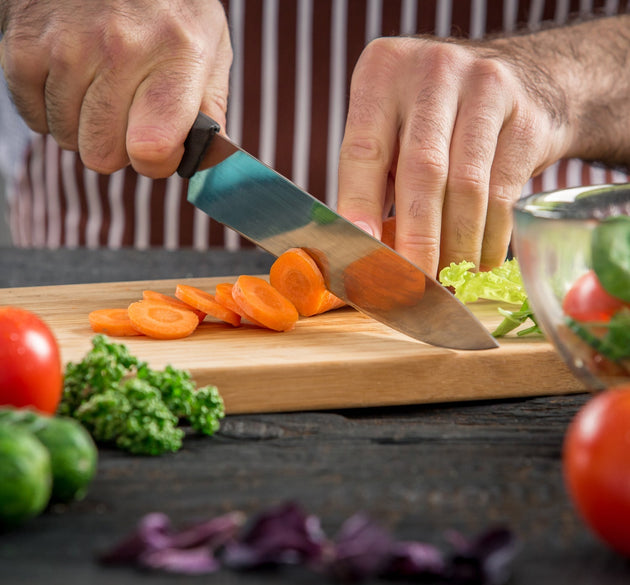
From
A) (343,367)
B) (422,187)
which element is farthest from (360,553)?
(422,187)

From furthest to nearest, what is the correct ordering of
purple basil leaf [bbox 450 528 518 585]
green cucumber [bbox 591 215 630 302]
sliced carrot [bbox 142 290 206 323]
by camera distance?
sliced carrot [bbox 142 290 206 323] → green cucumber [bbox 591 215 630 302] → purple basil leaf [bbox 450 528 518 585]

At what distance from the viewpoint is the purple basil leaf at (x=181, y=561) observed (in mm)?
991

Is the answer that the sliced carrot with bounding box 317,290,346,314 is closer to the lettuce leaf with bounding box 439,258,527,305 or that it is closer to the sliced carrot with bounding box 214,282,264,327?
the sliced carrot with bounding box 214,282,264,327

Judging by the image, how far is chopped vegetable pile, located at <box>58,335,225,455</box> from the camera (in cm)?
137

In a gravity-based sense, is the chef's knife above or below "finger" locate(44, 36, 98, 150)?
below

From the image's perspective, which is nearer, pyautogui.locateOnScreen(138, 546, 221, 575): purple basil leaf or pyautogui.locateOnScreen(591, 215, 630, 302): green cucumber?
pyautogui.locateOnScreen(138, 546, 221, 575): purple basil leaf

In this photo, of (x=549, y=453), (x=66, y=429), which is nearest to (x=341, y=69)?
(x=549, y=453)

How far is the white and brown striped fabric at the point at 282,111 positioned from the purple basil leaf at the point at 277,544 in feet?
9.45

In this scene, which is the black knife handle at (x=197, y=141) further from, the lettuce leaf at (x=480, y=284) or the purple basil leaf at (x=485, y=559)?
the purple basil leaf at (x=485, y=559)

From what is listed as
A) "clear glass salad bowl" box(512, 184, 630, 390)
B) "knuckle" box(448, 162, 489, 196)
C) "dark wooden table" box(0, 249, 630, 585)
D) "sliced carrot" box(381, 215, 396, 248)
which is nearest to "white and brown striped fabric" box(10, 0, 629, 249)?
"sliced carrot" box(381, 215, 396, 248)

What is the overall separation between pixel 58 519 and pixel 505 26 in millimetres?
3381

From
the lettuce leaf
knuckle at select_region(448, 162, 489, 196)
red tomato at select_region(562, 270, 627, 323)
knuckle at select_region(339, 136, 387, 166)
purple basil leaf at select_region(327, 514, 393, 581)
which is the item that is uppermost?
knuckle at select_region(339, 136, 387, 166)

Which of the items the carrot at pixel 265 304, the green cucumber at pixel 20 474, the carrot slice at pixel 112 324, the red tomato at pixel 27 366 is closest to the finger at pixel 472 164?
the carrot at pixel 265 304

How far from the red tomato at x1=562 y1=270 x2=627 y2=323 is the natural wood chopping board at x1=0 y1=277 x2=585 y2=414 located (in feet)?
1.40
